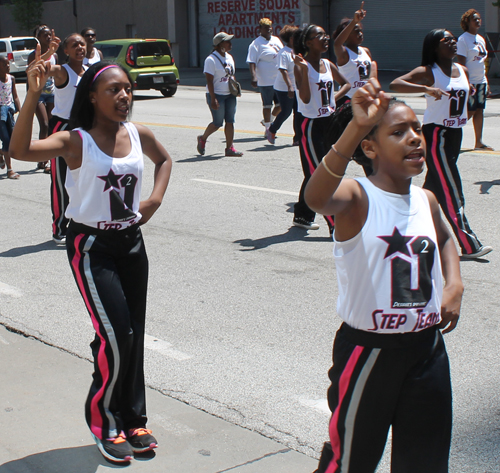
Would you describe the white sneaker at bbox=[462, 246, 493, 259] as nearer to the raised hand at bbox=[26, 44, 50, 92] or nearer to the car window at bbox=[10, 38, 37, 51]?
the raised hand at bbox=[26, 44, 50, 92]

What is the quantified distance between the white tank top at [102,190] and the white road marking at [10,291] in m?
2.65

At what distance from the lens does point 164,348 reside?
16.1 ft

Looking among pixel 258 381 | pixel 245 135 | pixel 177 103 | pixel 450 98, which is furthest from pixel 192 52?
pixel 258 381

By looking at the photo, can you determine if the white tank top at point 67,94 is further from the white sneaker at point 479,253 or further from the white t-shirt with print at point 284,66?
the white t-shirt with print at point 284,66

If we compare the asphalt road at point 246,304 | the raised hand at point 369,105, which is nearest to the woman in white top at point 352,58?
the asphalt road at point 246,304

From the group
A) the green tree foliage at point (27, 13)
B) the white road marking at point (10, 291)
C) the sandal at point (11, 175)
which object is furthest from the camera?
the green tree foliage at point (27, 13)

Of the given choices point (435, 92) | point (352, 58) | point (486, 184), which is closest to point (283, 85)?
point (352, 58)

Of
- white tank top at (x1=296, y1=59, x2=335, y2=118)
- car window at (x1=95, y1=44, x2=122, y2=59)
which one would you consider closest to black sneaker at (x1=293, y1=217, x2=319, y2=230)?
white tank top at (x1=296, y1=59, x2=335, y2=118)

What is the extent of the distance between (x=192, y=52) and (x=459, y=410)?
119 feet

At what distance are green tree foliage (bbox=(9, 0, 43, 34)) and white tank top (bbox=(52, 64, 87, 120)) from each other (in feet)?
128

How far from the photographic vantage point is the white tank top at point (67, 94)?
733cm

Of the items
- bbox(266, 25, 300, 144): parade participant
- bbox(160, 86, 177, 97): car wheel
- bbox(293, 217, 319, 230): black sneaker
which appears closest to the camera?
bbox(293, 217, 319, 230): black sneaker

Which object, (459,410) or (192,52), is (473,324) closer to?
(459,410)

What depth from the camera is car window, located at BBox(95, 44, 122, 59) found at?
2300cm
